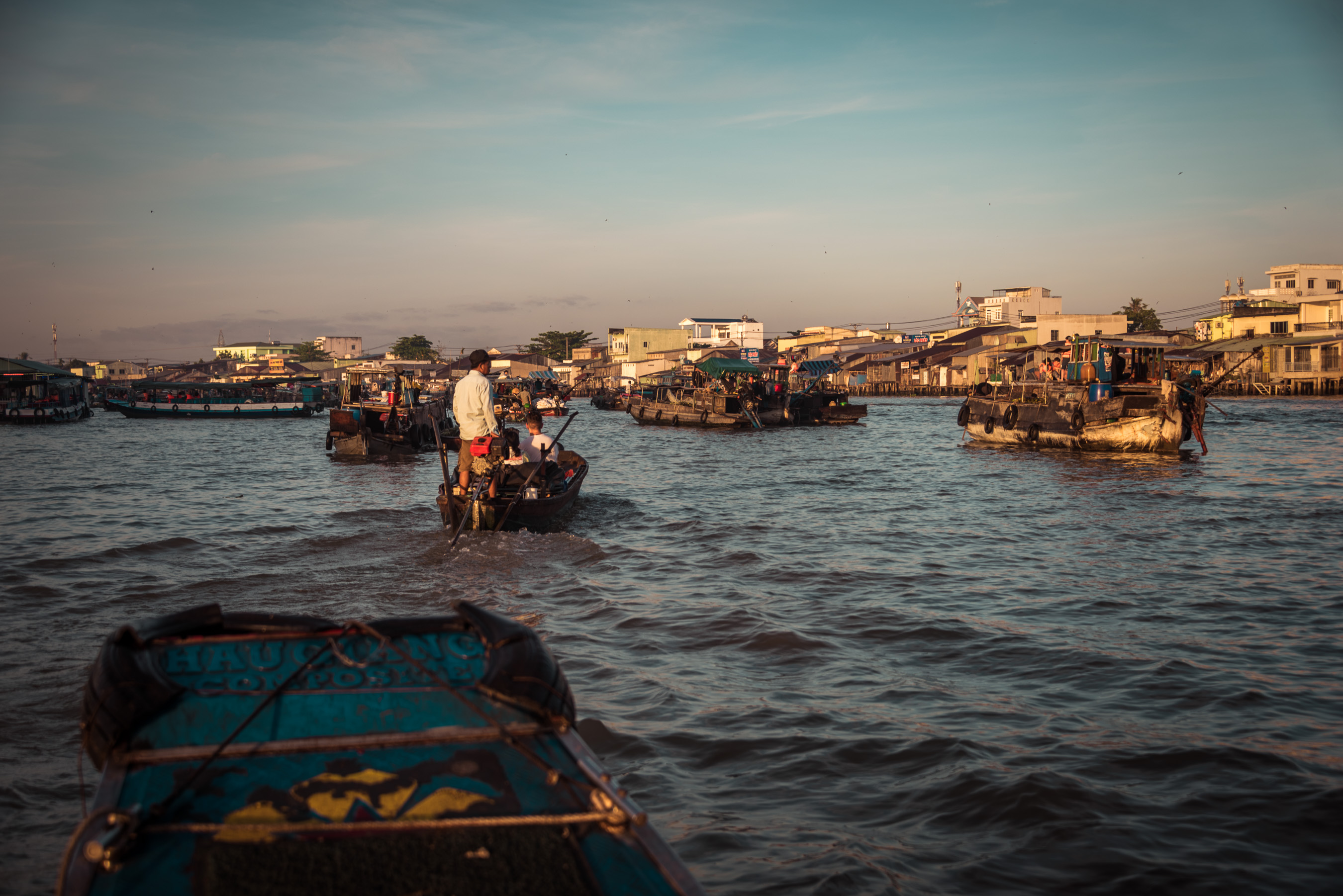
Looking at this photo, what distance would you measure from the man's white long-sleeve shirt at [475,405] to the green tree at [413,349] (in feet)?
316

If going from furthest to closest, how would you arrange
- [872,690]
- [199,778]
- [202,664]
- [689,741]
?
[872,690] → [689,741] → [202,664] → [199,778]

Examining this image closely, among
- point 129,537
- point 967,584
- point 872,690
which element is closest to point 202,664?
point 872,690

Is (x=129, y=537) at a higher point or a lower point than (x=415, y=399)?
lower

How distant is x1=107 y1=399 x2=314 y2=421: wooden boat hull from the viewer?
5066 centimetres

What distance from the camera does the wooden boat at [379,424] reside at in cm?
2670

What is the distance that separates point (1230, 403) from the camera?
168 ft

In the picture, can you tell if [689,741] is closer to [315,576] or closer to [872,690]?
[872,690]

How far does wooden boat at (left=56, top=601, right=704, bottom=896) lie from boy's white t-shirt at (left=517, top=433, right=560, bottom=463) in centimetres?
840

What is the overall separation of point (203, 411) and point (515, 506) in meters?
48.0

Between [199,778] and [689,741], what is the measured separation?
115 inches

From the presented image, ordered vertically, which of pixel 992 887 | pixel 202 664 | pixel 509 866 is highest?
pixel 202 664

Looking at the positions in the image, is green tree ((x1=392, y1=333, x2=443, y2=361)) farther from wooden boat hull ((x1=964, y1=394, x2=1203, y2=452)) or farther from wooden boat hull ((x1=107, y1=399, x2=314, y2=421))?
wooden boat hull ((x1=964, y1=394, x2=1203, y2=452))

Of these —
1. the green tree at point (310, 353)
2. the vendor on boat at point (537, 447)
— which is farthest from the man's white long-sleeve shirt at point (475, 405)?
the green tree at point (310, 353)

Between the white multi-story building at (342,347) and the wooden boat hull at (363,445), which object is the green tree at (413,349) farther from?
the wooden boat hull at (363,445)
